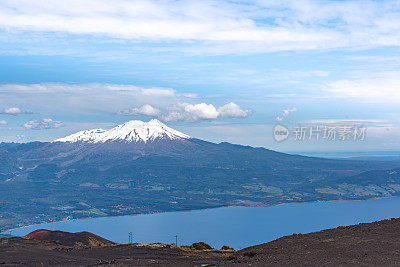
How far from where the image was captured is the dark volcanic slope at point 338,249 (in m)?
28.4

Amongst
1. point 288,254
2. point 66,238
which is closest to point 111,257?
point 288,254

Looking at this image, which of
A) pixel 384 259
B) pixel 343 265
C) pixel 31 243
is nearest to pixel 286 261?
pixel 343 265

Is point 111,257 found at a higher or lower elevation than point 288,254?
lower

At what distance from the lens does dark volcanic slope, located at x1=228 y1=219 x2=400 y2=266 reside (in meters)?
28.4

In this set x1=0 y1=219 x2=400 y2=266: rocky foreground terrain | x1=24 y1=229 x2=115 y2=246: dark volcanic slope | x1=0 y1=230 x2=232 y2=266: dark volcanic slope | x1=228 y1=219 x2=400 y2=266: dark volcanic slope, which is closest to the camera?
x1=228 y1=219 x2=400 y2=266: dark volcanic slope

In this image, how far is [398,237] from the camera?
35.5 m

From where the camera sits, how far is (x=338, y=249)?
32.7m

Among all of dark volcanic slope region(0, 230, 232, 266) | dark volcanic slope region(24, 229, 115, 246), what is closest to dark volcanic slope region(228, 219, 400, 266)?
dark volcanic slope region(0, 230, 232, 266)

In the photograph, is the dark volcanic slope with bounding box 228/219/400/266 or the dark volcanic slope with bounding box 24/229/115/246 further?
the dark volcanic slope with bounding box 24/229/115/246

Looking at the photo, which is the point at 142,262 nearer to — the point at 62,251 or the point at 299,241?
the point at 299,241

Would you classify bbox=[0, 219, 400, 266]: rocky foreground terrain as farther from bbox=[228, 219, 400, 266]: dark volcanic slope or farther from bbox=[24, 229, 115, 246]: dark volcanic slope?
bbox=[24, 229, 115, 246]: dark volcanic slope

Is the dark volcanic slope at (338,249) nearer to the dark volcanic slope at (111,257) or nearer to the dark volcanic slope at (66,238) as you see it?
the dark volcanic slope at (111,257)

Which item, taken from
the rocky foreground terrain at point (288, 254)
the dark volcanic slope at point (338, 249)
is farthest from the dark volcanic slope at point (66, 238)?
the dark volcanic slope at point (338, 249)

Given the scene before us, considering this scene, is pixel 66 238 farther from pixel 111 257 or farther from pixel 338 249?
pixel 338 249
